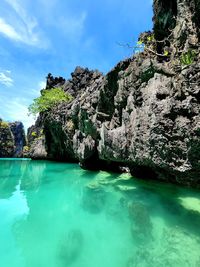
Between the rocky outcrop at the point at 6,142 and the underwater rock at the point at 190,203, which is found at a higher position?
the rocky outcrop at the point at 6,142

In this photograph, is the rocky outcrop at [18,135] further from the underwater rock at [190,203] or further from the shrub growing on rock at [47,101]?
the underwater rock at [190,203]

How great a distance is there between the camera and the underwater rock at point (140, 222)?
5946 mm

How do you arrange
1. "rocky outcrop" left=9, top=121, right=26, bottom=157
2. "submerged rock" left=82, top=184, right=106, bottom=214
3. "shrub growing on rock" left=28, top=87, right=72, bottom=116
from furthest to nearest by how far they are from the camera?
1. "rocky outcrop" left=9, top=121, right=26, bottom=157
2. "shrub growing on rock" left=28, top=87, right=72, bottom=116
3. "submerged rock" left=82, top=184, right=106, bottom=214

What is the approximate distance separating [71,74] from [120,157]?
33.3m

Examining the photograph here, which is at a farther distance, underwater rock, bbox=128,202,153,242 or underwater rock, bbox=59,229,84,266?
underwater rock, bbox=128,202,153,242

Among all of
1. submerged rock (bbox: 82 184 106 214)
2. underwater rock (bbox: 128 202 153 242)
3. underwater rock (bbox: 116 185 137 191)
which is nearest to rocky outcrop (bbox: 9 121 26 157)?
submerged rock (bbox: 82 184 106 214)

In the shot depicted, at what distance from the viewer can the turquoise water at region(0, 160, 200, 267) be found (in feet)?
15.9

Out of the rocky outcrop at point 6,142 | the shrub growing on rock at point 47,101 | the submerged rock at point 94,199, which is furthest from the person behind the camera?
the rocky outcrop at point 6,142

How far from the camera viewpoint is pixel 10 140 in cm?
5572

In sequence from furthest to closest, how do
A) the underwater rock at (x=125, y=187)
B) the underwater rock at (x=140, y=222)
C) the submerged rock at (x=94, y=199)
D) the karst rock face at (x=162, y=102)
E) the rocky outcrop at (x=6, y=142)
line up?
the rocky outcrop at (x=6, y=142) → the underwater rock at (x=125, y=187) → the submerged rock at (x=94, y=199) → the karst rock face at (x=162, y=102) → the underwater rock at (x=140, y=222)

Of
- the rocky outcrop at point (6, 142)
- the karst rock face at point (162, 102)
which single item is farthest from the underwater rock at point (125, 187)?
the rocky outcrop at point (6, 142)

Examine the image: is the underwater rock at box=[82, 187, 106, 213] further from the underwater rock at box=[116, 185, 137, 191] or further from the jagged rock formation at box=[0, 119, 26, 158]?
the jagged rock formation at box=[0, 119, 26, 158]

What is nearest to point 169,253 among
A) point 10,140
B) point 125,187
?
point 125,187

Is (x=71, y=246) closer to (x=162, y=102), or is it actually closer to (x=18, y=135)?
(x=162, y=102)
